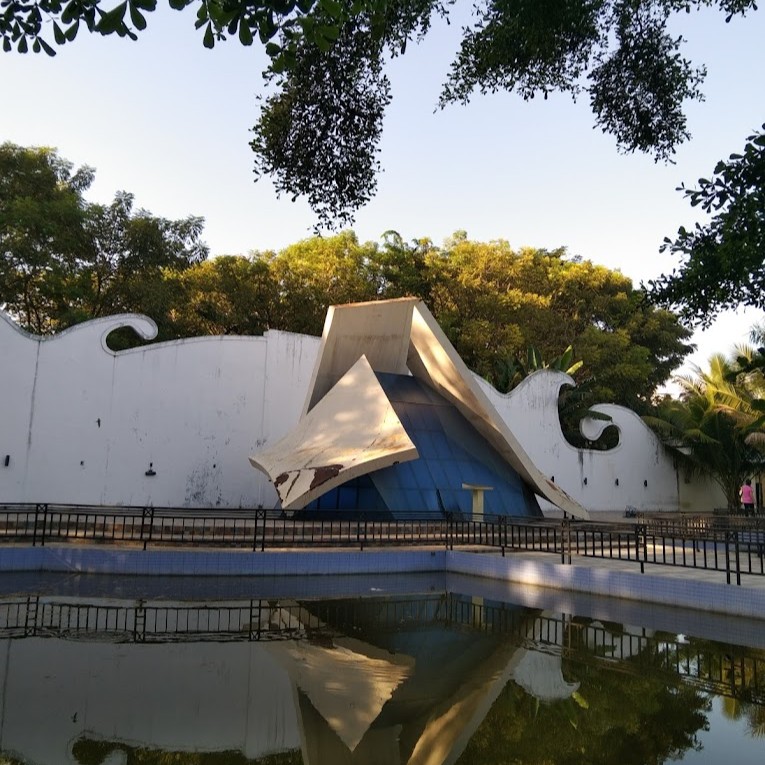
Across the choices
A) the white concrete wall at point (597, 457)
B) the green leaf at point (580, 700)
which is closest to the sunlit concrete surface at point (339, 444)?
the green leaf at point (580, 700)

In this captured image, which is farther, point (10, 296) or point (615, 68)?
point (10, 296)

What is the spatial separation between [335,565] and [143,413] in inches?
422

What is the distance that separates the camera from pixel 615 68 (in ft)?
33.0

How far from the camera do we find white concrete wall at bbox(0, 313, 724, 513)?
19547 mm

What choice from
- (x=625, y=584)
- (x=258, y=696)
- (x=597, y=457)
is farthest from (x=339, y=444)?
(x=597, y=457)

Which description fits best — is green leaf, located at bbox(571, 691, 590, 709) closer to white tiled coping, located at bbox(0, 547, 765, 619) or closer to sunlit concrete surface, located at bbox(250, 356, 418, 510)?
white tiled coping, located at bbox(0, 547, 765, 619)

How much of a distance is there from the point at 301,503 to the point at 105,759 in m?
9.99

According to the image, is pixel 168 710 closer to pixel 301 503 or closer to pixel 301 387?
pixel 301 503

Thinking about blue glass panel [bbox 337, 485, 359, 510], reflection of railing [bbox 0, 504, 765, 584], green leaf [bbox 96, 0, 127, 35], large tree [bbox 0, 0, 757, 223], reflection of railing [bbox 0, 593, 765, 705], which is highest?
large tree [bbox 0, 0, 757, 223]

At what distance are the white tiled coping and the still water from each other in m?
0.62

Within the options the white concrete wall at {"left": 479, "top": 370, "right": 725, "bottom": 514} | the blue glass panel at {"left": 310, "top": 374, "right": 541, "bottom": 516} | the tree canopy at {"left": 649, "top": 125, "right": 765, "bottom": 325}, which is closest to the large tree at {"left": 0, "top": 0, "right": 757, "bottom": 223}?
the tree canopy at {"left": 649, "top": 125, "right": 765, "bottom": 325}

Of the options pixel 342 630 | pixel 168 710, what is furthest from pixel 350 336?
pixel 168 710

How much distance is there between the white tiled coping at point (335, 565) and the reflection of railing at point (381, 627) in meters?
1.76

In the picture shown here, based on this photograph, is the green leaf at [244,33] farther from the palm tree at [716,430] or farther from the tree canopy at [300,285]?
the palm tree at [716,430]
